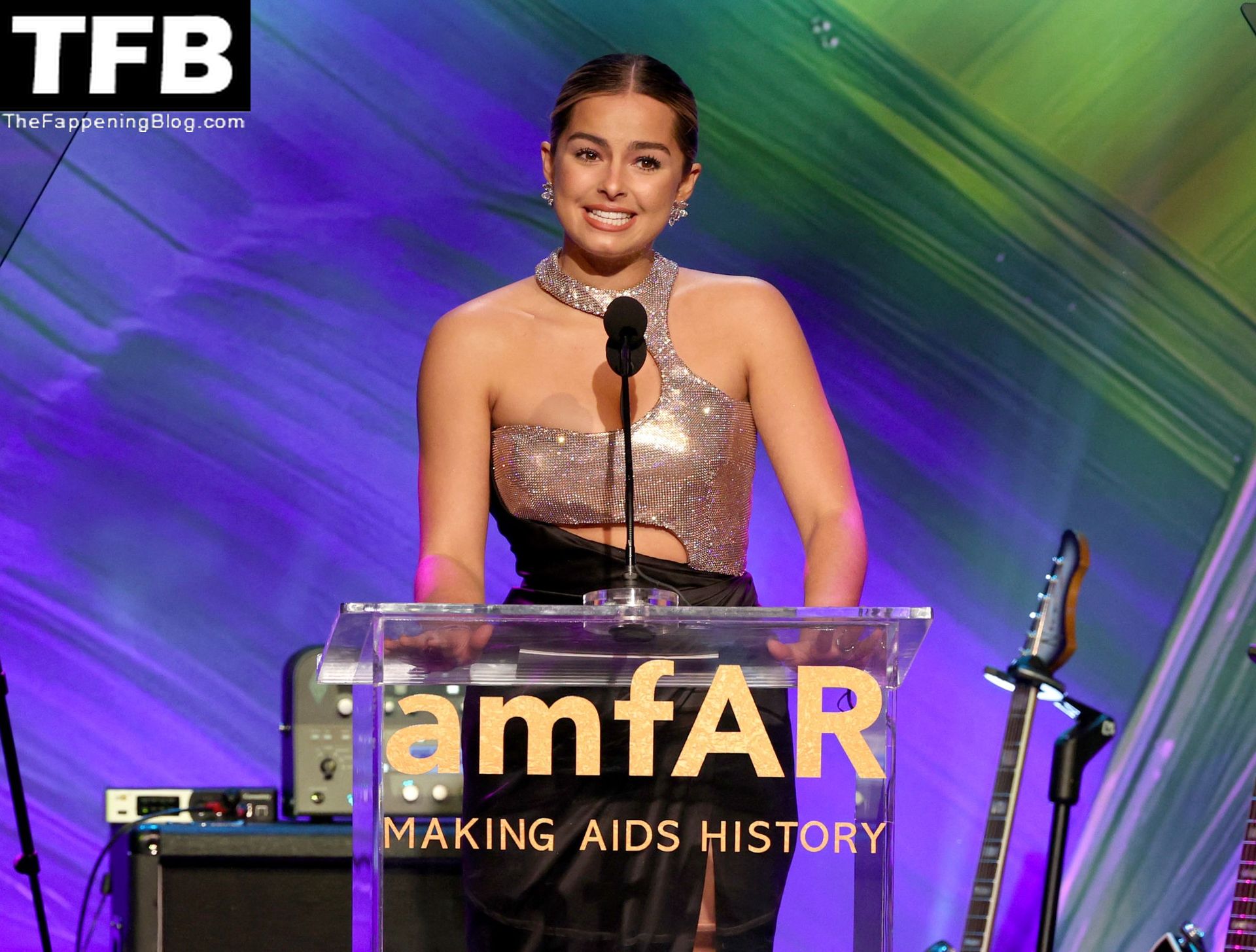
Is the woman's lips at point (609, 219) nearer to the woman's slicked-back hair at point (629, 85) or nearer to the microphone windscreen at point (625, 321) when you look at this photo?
the woman's slicked-back hair at point (629, 85)

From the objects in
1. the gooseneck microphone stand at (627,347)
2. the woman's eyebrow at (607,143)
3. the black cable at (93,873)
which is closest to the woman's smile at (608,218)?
the woman's eyebrow at (607,143)

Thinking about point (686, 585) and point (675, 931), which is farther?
point (686, 585)

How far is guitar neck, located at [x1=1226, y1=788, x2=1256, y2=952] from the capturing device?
3285 mm

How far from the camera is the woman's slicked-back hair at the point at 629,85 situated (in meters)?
2.51

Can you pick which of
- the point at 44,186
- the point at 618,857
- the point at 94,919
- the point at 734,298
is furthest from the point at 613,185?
the point at 94,919

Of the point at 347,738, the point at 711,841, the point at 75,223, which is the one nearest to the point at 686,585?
the point at 711,841

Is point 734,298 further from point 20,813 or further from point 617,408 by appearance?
point 20,813

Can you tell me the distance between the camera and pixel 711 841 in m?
1.65

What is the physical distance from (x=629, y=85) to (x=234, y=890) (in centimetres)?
179

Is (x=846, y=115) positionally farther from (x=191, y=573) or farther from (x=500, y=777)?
(x=500, y=777)

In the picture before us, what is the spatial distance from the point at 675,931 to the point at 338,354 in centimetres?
267

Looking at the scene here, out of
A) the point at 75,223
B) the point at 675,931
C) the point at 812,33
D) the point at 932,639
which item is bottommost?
the point at 675,931

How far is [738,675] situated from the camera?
1676mm

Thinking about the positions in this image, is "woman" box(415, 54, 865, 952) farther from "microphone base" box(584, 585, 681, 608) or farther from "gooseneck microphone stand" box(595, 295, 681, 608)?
"microphone base" box(584, 585, 681, 608)
